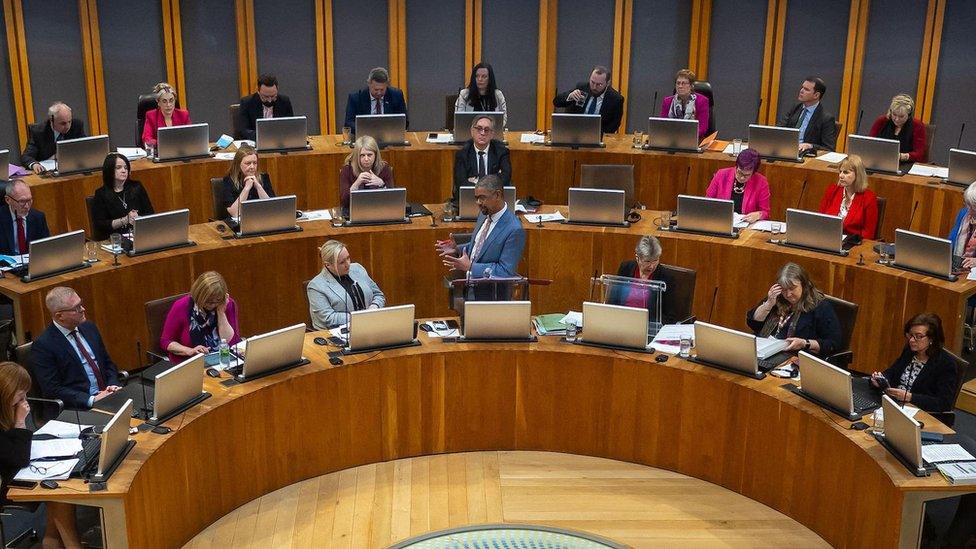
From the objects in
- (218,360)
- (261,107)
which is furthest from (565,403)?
(261,107)

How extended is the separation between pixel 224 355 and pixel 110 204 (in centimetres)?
230

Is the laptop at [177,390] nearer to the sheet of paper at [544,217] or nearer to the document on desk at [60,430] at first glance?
the document on desk at [60,430]

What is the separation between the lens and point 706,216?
7070 millimetres

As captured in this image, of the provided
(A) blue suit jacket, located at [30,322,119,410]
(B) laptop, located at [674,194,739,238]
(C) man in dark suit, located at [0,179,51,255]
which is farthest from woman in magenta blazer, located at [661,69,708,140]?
(A) blue suit jacket, located at [30,322,119,410]

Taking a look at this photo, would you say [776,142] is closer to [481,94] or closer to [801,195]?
[801,195]

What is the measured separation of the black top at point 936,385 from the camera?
508cm

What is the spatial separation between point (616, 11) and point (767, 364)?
6607 mm

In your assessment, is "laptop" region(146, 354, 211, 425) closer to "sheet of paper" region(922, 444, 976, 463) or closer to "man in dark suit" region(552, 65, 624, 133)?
"sheet of paper" region(922, 444, 976, 463)

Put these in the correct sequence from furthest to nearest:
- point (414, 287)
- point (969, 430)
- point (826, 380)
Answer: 1. point (414, 287)
2. point (969, 430)
3. point (826, 380)

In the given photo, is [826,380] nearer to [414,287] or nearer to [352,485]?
[352,485]

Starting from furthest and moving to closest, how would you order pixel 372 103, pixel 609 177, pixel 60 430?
pixel 372 103
pixel 609 177
pixel 60 430

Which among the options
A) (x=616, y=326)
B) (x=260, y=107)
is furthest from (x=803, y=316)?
(x=260, y=107)

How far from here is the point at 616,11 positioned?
11.1 metres

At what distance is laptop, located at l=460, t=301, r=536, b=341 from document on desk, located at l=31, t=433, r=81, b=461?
201 cm
